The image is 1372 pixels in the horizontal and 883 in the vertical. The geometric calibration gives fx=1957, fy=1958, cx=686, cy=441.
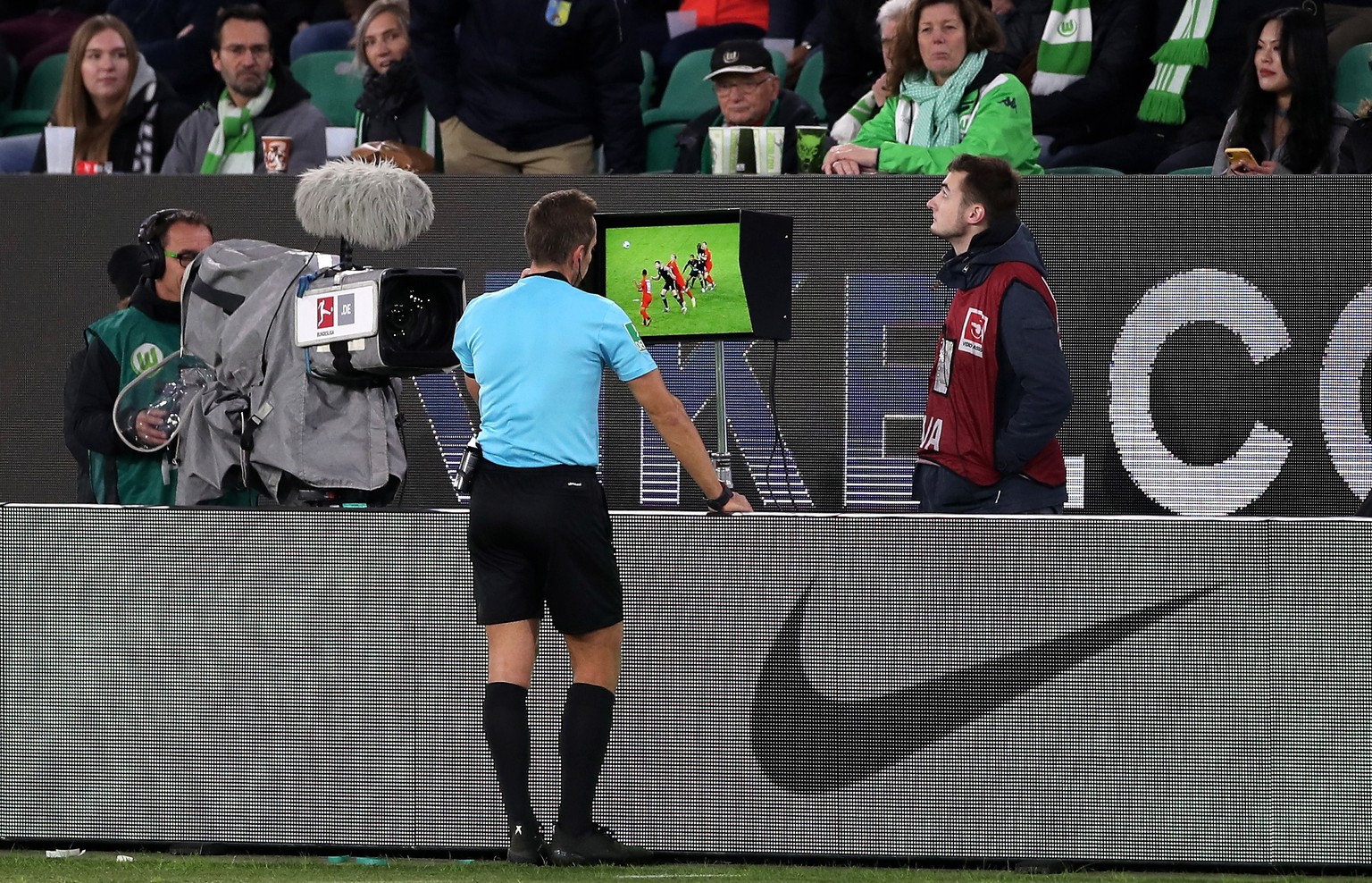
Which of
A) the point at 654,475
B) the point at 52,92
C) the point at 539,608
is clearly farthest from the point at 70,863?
the point at 52,92

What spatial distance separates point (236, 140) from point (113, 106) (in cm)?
59

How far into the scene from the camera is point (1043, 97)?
820 centimetres

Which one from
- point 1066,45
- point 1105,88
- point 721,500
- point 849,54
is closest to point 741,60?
point 849,54

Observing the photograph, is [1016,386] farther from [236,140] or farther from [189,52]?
[189,52]

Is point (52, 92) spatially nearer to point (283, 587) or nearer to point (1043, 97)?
point (1043, 97)

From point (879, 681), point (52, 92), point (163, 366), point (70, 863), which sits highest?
point (52, 92)

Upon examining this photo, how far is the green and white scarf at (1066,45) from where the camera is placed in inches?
322

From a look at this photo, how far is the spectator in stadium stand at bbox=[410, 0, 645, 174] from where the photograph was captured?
812 centimetres

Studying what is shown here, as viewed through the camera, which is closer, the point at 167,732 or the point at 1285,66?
the point at 167,732

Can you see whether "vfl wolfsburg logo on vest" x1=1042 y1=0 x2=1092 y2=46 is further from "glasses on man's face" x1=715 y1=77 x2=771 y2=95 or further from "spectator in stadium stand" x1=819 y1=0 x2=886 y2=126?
"glasses on man's face" x1=715 y1=77 x2=771 y2=95

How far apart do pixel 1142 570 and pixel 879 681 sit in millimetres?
722

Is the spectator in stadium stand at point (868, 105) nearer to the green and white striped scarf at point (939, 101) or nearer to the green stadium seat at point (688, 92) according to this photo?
the green and white striped scarf at point (939, 101)

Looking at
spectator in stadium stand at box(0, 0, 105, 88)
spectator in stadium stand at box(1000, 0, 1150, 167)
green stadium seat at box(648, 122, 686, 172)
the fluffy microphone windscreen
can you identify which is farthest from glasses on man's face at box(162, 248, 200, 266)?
spectator in stadium stand at box(0, 0, 105, 88)

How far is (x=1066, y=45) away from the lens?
26.9 feet
